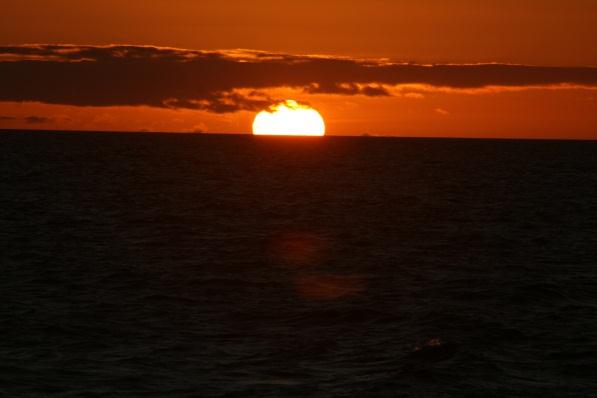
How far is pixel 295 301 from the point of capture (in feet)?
89.9

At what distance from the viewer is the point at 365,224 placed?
51250 mm

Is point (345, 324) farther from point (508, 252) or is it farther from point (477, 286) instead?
point (508, 252)

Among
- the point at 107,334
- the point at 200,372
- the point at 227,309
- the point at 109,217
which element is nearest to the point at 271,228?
the point at 109,217

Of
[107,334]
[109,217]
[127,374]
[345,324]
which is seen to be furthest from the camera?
[109,217]

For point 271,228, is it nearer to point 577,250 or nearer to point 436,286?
point 577,250

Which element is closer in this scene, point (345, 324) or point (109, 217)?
point (345, 324)

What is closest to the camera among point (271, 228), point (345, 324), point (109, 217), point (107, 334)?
point (107, 334)

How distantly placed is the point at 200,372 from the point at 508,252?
23.4 meters

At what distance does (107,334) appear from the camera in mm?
22531

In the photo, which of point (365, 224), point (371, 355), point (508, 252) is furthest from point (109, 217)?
point (371, 355)

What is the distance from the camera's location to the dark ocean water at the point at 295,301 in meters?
19.0

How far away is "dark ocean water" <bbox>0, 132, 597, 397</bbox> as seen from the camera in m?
19.0

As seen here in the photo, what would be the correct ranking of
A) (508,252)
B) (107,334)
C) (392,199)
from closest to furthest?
(107,334) < (508,252) < (392,199)

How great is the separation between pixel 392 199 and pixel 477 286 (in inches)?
1622
